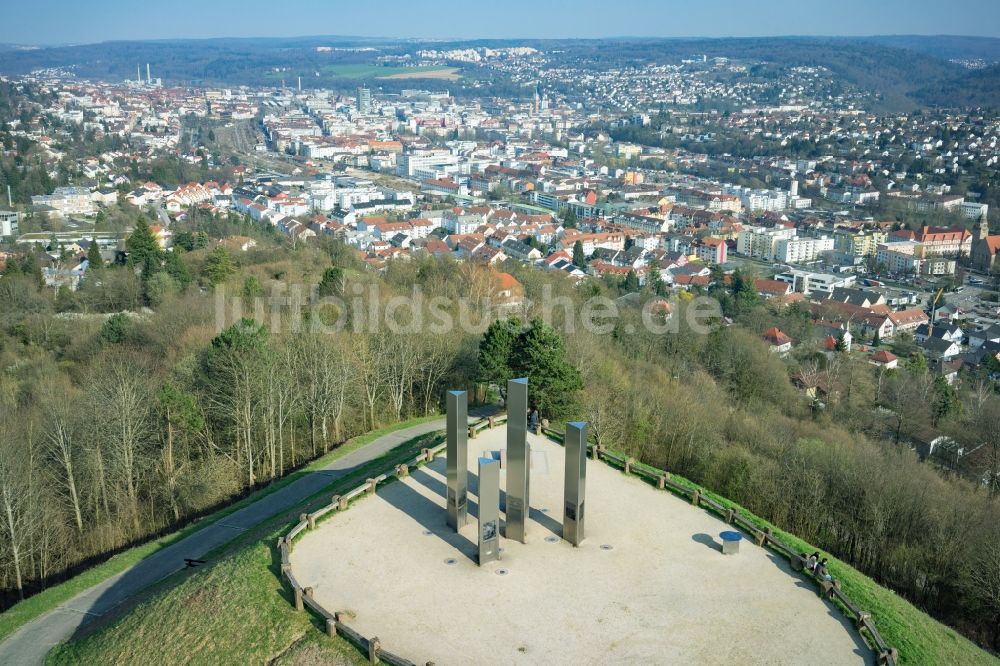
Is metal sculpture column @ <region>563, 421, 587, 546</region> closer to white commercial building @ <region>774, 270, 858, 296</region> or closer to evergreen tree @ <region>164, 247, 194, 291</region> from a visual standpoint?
evergreen tree @ <region>164, 247, 194, 291</region>

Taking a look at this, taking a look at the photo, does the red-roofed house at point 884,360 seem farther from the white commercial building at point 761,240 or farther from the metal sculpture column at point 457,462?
the metal sculpture column at point 457,462

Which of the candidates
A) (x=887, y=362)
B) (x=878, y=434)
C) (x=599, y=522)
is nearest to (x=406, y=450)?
(x=599, y=522)

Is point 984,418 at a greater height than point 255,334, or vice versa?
point 255,334

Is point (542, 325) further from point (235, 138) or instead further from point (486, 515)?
point (235, 138)

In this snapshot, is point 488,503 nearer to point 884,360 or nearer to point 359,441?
point 359,441

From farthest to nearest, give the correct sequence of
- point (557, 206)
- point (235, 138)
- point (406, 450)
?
point (235, 138) < point (557, 206) < point (406, 450)

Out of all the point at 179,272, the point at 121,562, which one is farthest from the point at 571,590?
the point at 179,272
